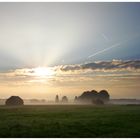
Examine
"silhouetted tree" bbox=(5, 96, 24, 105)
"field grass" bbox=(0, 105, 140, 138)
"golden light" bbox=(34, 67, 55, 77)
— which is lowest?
"field grass" bbox=(0, 105, 140, 138)

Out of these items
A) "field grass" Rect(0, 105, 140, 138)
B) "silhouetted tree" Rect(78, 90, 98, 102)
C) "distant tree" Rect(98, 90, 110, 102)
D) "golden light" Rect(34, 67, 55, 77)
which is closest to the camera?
"field grass" Rect(0, 105, 140, 138)

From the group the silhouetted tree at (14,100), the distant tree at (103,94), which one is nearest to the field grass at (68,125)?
the silhouetted tree at (14,100)

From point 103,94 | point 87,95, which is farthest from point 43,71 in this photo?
point 103,94

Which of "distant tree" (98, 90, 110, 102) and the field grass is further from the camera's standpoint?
"distant tree" (98, 90, 110, 102)

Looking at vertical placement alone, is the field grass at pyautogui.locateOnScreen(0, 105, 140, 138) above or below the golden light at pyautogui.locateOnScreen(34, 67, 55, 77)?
below

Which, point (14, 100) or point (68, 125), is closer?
point (68, 125)

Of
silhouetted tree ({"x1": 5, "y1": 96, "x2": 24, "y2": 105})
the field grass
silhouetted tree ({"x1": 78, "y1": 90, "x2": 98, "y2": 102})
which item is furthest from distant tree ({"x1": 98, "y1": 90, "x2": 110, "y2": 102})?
silhouetted tree ({"x1": 5, "y1": 96, "x2": 24, "y2": 105})

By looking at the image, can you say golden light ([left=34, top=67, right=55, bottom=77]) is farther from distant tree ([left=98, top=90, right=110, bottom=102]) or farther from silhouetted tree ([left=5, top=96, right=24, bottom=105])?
distant tree ([left=98, top=90, right=110, bottom=102])

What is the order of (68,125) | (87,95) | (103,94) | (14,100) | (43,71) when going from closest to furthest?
(68,125), (43,71), (103,94), (14,100), (87,95)

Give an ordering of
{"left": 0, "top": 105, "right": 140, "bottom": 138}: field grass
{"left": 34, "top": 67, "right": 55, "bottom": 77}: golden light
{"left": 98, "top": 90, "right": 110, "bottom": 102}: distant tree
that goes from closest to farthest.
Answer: {"left": 0, "top": 105, "right": 140, "bottom": 138}: field grass
{"left": 34, "top": 67, "right": 55, "bottom": 77}: golden light
{"left": 98, "top": 90, "right": 110, "bottom": 102}: distant tree

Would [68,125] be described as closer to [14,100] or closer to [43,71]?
[43,71]

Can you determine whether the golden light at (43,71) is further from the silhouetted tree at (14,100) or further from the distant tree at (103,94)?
the distant tree at (103,94)

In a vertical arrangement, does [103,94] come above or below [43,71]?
below

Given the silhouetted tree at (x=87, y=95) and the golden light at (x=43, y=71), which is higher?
the golden light at (x=43, y=71)
